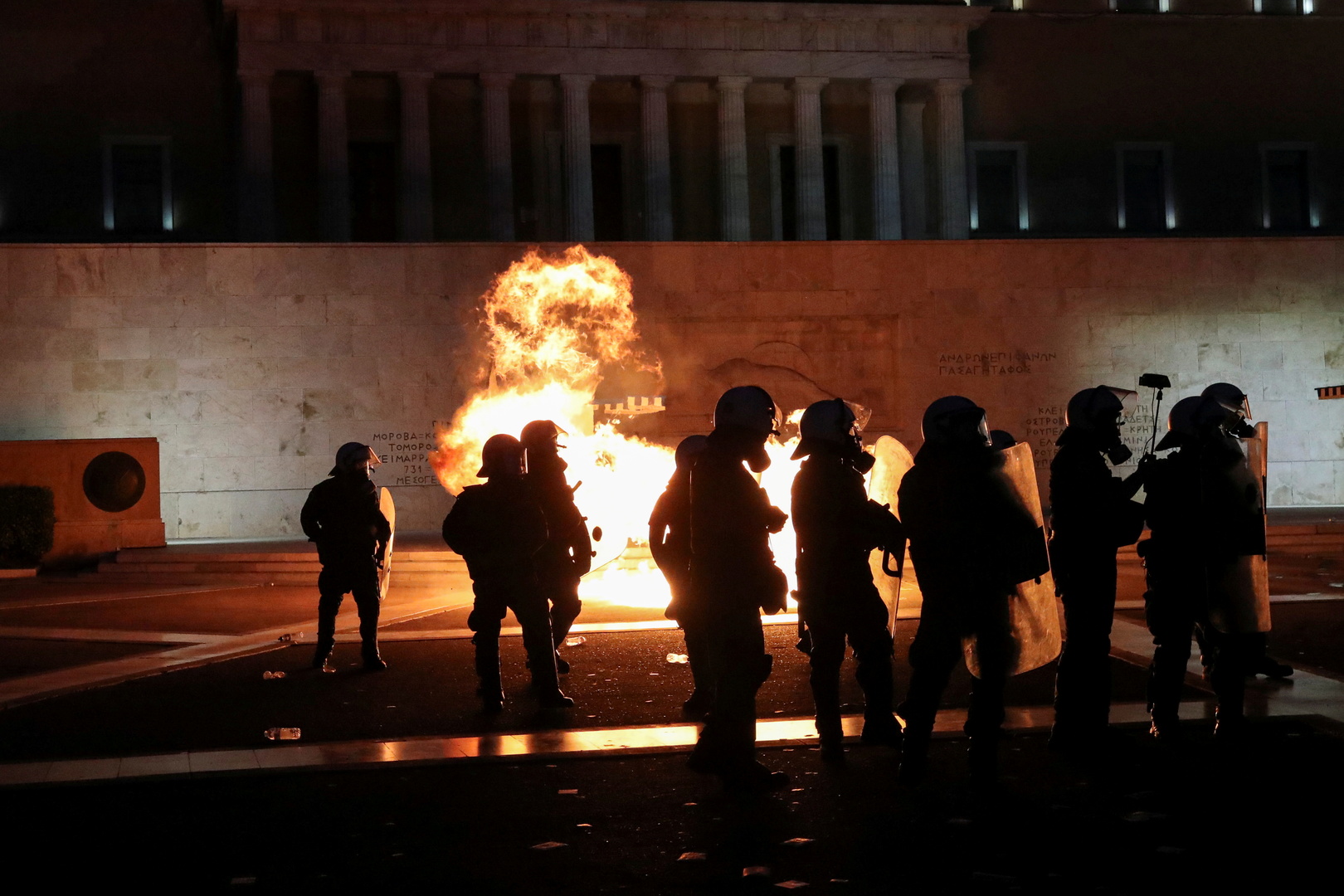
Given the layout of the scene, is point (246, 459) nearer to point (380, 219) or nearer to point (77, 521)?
point (77, 521)

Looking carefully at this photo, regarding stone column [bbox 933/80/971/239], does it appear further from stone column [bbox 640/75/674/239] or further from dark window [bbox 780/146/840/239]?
stone column [bbox 640/75/674/239]

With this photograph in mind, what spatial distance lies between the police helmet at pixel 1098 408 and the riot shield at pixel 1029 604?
38 centimetres

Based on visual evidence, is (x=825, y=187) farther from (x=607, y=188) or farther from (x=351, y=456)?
(x=351, y=456)

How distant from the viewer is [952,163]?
36.2 meters

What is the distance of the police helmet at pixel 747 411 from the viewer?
6.45 m

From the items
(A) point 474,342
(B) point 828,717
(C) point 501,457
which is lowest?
(B) point 828,717

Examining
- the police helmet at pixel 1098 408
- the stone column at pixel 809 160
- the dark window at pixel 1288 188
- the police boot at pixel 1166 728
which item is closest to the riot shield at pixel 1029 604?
the police helmet at pixel 1098 408

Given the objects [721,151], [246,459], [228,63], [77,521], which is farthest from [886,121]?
[77,521]

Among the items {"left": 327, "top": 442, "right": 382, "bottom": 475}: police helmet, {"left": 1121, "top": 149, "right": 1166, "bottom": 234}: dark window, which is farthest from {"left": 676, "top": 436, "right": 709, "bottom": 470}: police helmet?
{"left": 1121, "top": 149, "right": 1166, "bottom": 234}: dark window

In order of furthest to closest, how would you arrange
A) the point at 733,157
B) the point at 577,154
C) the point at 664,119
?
the point at 733,157 → the point at 664,119 → the point at 577,154

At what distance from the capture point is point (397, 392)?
937 inches

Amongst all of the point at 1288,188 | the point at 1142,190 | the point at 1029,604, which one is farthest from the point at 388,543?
the point at 1288,188

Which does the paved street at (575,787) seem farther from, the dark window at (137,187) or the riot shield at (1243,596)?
the dark window at (137,187)

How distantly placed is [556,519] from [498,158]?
86.6 feet
